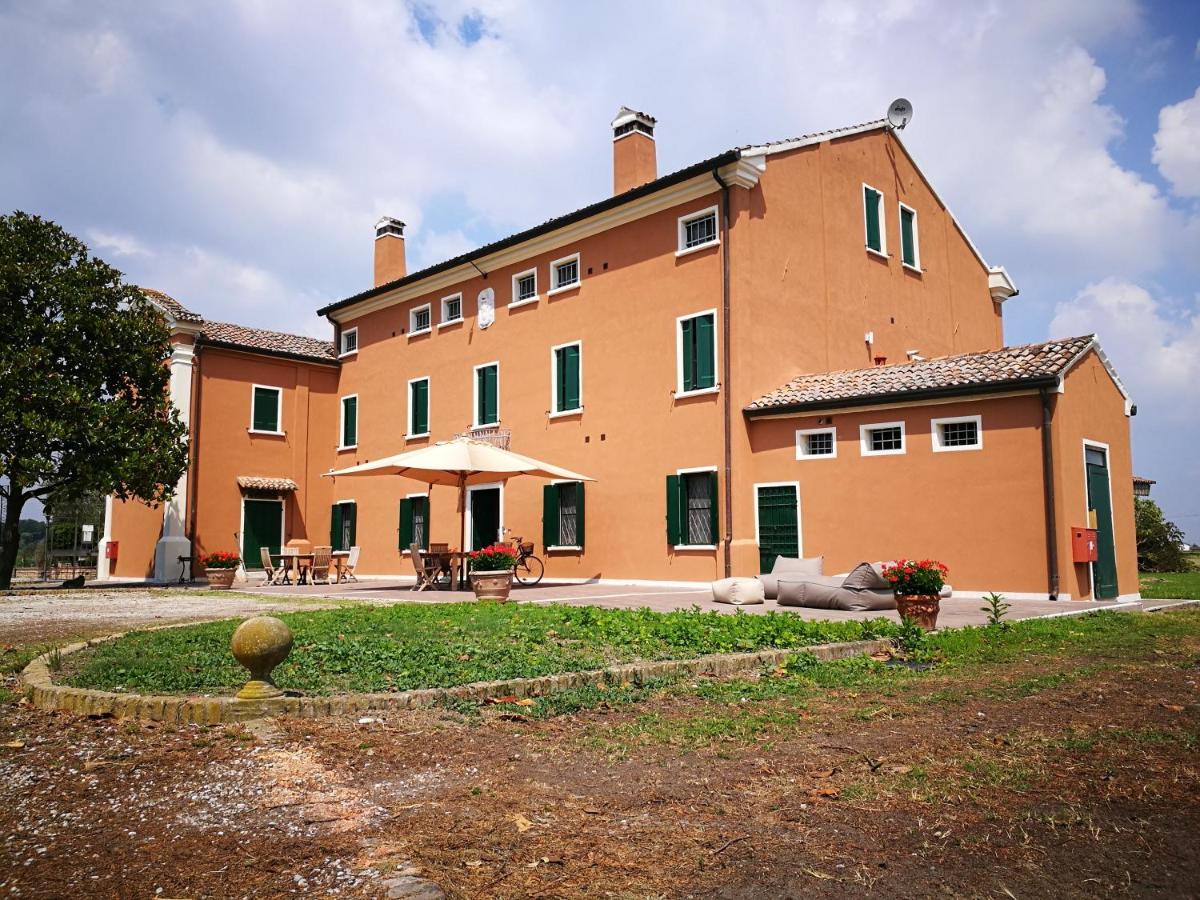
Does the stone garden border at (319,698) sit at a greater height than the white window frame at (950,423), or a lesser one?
lesser

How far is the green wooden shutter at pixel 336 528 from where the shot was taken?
27.1 meters

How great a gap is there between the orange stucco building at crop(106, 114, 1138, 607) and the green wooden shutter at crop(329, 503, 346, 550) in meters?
0.16

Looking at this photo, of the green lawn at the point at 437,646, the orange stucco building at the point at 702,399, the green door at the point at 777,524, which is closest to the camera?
the green lawn at the point at 437,646

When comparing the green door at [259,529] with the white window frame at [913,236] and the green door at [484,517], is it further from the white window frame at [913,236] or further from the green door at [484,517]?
the white window frame at [913,236]

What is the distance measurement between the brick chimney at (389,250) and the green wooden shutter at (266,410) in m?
4.77

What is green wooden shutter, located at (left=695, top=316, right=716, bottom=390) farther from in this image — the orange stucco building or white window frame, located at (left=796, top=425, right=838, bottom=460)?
white window frame, located at (left=796, top=425, right=838, bottom=460)

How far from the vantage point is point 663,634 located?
829cm

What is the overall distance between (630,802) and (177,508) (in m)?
23.3

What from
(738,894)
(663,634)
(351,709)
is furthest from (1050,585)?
(738,894)

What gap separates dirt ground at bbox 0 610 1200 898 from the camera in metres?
2.97

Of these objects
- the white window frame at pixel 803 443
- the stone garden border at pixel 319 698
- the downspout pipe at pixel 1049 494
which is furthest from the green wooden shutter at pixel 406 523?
the stone garden border at pixel 319 698

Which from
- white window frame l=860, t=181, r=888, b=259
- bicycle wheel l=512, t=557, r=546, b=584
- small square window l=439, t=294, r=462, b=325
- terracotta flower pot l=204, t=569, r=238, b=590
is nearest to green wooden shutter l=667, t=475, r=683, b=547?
bicycle wheel l=512, t=557, r=546, b=584

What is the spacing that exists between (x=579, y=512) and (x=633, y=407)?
2.64 meters

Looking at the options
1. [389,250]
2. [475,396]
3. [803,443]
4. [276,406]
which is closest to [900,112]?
[803,443]
